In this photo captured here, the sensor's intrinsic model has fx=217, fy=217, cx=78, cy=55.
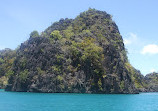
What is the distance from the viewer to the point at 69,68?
73.5 m

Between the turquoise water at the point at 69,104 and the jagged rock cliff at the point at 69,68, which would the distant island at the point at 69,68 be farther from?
the turquoise water at the point at 69,104

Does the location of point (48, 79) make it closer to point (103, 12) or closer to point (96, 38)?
point (96, 38)

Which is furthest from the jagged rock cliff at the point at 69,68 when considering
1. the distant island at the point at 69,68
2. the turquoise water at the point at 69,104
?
the turquoise water at the point at 69,104

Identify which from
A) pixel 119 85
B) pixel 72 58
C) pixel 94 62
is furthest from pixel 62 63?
pixel 119 85

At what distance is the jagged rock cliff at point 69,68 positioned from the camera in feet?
228

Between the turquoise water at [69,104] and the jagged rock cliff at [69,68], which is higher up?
the jagged rock cliff at [69,68]

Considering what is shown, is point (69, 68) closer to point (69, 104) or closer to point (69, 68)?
point (69, 68)

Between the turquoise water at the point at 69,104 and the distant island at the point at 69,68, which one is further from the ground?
the distant island at the point at 69,68

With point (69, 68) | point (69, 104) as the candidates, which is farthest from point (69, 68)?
point (69, 104)

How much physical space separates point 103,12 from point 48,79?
58.9 metres

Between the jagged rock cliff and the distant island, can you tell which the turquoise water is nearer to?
the jagged rock cliff

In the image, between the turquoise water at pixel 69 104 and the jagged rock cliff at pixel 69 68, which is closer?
the turquoise water at pixel 69 104

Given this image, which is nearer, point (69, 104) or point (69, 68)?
point (69, 104)

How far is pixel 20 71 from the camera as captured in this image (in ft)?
246
